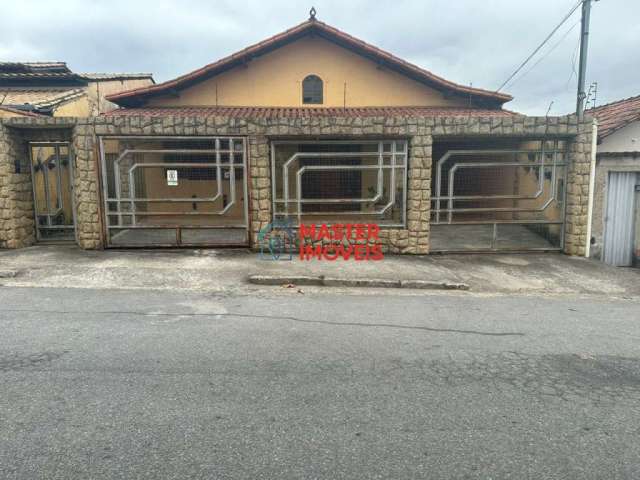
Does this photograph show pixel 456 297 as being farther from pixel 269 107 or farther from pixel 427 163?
pixel 269 107

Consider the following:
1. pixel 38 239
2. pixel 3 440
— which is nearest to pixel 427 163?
pixel 3 440

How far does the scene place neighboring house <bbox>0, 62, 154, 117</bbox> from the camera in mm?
13709

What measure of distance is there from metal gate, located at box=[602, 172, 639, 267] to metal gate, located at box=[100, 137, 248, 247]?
28.0ft

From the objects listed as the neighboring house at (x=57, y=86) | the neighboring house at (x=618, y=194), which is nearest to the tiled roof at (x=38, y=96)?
the neighboring house at (x=57, y=86)

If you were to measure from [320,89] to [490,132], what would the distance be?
25.3 feet

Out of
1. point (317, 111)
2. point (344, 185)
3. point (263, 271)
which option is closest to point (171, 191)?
point (317, 111)

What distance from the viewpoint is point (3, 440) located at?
2.55 m

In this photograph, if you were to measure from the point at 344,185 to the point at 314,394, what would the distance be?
7.85m

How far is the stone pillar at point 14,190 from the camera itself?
28.4 ft

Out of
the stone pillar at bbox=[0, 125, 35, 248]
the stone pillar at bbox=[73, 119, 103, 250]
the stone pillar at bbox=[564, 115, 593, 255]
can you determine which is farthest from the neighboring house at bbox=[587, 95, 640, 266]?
the stone pillar at bbox=[0, 125, 35, 248]

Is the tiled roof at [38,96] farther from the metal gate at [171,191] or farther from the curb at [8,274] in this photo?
the curb at [8,274]

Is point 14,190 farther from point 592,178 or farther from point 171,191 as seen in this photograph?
point 592,178

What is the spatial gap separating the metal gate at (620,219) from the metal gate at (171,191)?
28.0ft

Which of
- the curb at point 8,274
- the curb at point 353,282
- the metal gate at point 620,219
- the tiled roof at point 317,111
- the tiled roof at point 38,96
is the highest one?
the tiled roof at point 38,96
